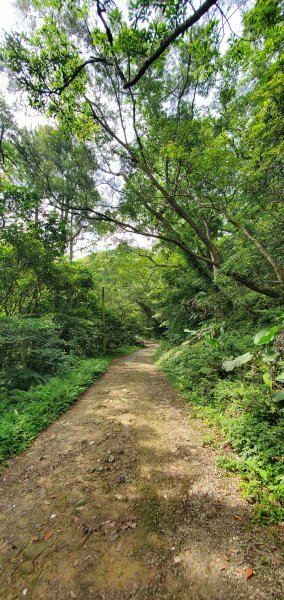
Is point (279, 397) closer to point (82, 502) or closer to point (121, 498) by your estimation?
point (121, 498)

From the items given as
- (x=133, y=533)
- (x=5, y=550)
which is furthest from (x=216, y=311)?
(x=5, y=550)

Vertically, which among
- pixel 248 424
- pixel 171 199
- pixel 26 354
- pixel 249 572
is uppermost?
pixel 171 199

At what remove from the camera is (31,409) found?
14.2ft

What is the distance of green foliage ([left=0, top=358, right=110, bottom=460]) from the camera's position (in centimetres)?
346

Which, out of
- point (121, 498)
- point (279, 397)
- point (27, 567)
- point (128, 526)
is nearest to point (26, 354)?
point (121, 498)

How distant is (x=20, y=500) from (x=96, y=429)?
1.51m

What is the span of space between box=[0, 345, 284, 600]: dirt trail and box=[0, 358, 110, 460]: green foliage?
→ 0.96ft

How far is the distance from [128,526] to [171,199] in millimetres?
6668

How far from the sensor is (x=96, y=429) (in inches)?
150

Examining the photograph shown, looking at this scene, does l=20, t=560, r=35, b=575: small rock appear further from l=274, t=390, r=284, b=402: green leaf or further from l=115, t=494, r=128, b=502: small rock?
l=274, t=390, r=284, b=402: green leaf

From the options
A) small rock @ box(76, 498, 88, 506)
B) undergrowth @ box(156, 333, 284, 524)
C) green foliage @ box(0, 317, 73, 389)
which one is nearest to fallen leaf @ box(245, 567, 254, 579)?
undergrowth @ box(156, 333, 284, 524)

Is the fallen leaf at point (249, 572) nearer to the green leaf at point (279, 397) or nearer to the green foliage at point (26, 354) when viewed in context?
the green leaf at point (279, 397)

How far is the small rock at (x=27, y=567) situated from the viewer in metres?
1.66

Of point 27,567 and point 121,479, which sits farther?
point 121,479
